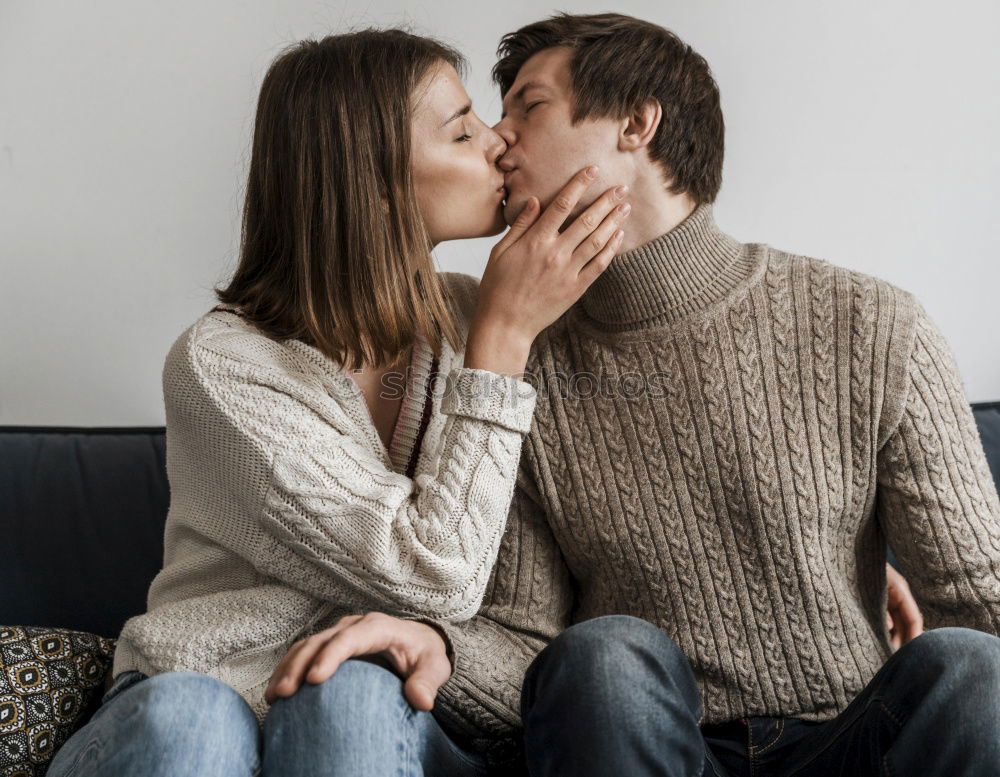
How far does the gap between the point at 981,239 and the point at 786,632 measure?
0.99 meters

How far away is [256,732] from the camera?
106 centimetres

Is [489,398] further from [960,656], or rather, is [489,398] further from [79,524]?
[79,524]

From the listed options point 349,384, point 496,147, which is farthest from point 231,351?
point 496,147

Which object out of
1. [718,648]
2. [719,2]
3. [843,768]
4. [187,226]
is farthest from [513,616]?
[719,2]

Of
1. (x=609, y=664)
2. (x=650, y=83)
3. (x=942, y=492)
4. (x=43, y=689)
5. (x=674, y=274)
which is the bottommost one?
(x=43, y=689)

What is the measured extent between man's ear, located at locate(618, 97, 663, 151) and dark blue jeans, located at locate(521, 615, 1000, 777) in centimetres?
61

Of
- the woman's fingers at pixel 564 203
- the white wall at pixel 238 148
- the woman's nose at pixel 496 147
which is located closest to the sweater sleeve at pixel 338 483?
the woman's fingers at pixel 564 203

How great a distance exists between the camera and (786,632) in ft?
4.14

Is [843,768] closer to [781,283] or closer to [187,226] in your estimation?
[781,283]

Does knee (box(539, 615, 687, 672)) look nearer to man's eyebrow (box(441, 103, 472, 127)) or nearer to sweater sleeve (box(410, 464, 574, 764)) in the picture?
sweater sleeve (box(410, 464, 574, 764))

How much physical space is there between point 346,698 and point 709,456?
1.82 feet

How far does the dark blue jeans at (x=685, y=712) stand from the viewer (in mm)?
957

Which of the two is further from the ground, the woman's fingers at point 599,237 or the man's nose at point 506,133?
the man's nose at point 506,133

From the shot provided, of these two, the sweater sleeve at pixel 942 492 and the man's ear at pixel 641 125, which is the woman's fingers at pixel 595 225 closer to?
the man's ear at pixel 641 125
